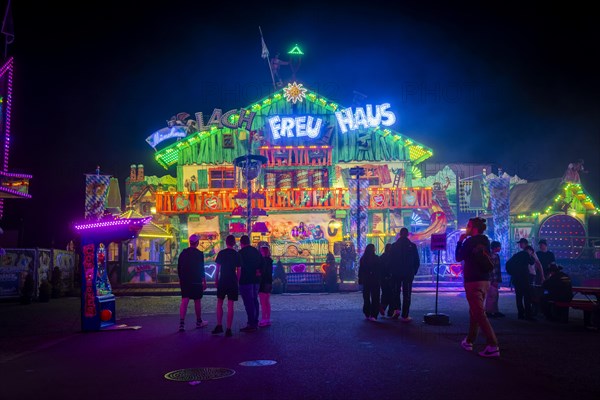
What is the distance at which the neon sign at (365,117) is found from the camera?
104ft

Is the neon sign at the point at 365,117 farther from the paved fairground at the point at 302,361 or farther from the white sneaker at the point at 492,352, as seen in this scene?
the white sneaker at the point at 492,352

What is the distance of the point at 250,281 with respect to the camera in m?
10.6

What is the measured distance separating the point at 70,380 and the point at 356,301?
12194 millimetres

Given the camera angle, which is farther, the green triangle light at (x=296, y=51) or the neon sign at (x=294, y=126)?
the green triangle light at (x=296, y=51)

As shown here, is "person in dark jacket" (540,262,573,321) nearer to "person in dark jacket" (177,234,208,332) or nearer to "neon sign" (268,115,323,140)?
"person in dark jacket" (177,234,208,332)

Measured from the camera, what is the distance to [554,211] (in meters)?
35.0

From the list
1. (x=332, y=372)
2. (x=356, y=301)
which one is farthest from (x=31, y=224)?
(x=332, y=372)

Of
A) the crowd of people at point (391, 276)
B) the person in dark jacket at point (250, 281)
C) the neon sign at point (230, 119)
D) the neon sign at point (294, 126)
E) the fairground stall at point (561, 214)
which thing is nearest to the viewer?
the person in dark jacket at point (250, 281)

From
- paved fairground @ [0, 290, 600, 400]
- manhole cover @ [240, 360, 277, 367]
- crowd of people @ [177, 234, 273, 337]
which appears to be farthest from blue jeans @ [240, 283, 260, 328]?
manhole cover @ [240, 360, 277, 367]

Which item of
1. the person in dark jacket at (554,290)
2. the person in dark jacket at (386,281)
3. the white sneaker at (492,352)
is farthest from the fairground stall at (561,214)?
the white sneaker at (492,352)

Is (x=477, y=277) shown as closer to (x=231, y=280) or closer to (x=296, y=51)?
(x=231, y=280)

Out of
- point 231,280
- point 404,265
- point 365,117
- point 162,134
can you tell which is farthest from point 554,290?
point 162,134

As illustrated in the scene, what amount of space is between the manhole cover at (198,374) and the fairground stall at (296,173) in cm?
2339

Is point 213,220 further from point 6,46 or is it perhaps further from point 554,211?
point 554,211
